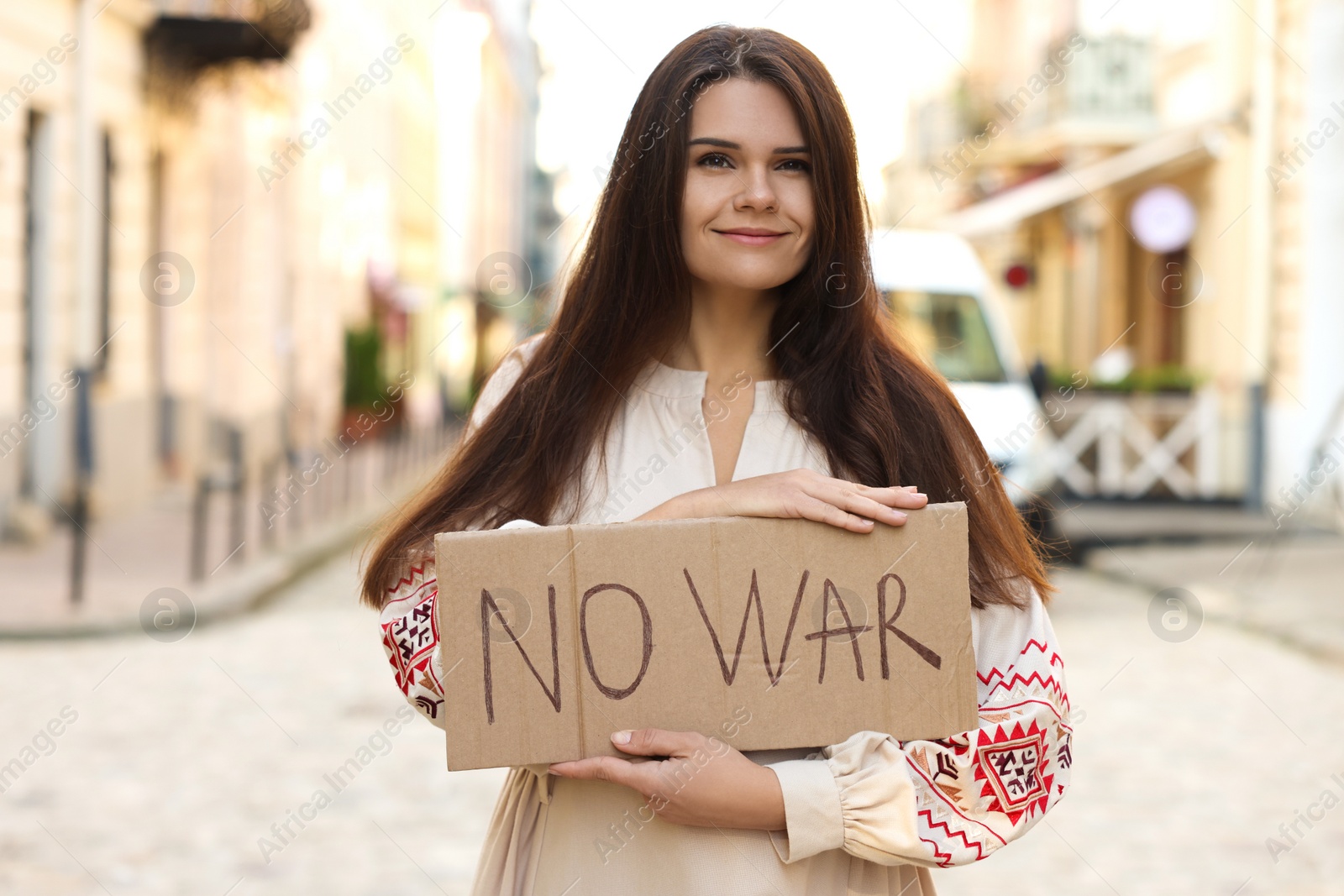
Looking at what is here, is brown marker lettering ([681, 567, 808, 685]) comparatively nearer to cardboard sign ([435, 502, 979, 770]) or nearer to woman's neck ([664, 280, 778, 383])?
cardboard sign ([435, 502, 979, 770])

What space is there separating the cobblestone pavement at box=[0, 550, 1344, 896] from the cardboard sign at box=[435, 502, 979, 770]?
10.0 ft

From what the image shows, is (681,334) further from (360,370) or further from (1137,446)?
(360,370)

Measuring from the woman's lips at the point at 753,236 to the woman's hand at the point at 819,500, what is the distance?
0.35 m

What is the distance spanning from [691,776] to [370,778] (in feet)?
14.5

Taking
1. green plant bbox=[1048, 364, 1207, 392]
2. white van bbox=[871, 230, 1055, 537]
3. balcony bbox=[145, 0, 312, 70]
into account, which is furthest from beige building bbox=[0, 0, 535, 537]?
green plant bbox=[1048, 364, 1207, 392]

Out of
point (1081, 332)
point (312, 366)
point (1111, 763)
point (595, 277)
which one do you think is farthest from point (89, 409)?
point (1081, 332)

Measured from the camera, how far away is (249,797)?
5660mm

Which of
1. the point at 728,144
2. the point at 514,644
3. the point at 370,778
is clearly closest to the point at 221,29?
the point at 370,778

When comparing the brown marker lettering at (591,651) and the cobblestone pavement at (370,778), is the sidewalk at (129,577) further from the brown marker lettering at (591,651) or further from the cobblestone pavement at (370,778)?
the brown marker lettering at (591,651)

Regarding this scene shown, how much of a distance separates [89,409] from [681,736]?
10011 mm

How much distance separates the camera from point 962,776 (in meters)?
1.97

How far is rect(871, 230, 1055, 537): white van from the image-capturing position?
995 cm

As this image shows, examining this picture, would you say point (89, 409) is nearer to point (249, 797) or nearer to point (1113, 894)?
point (249, 797)

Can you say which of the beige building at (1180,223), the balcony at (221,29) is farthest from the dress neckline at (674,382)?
the balcony at (221,29)
